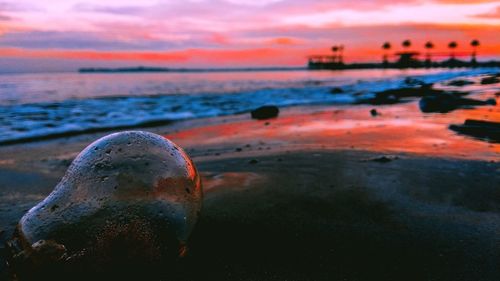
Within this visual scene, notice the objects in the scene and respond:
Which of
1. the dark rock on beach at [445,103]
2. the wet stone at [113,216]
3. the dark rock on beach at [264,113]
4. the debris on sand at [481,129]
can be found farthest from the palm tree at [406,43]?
the wet stone at [113,216]

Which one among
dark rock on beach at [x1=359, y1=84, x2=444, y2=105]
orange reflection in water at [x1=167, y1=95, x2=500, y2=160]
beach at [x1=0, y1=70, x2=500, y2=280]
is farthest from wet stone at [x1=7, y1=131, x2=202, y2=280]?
dark rock on beach at [x1=359, y1=84, x2=444, y2=105]

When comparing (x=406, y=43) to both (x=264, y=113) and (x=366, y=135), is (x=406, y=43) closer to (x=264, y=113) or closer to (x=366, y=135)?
→ (x=264, y=113)

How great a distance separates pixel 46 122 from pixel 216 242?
8396 mm

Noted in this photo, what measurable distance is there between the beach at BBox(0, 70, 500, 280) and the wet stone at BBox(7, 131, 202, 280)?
8.4 inches

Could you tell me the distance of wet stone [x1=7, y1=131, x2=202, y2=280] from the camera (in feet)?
6.60

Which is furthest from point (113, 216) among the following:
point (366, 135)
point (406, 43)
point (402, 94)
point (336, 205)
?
point (406, 43)

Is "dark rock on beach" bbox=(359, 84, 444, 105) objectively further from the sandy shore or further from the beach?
the sandy shore

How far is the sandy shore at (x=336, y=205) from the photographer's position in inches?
86.9

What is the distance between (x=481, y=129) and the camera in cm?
621

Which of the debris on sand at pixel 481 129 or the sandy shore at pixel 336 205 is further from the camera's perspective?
the debris on sand at pixel 481 129

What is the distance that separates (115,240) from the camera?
6.77 feet

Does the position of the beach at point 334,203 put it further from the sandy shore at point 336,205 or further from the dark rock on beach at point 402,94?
the dark rock on beach at point 402,94

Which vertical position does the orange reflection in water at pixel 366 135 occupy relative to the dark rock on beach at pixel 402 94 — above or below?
below

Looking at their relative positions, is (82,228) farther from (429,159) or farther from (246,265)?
(429,159)
